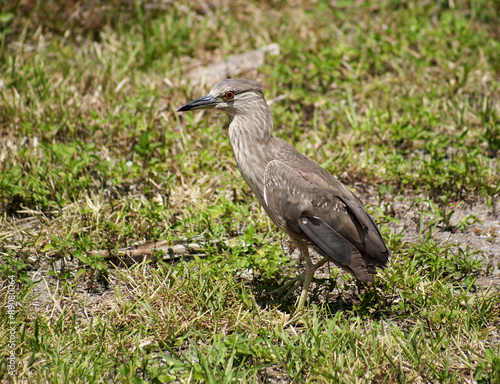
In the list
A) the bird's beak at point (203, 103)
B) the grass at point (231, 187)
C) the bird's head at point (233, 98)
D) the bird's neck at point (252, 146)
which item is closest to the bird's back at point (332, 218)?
the bird's neck at point (252, 146)

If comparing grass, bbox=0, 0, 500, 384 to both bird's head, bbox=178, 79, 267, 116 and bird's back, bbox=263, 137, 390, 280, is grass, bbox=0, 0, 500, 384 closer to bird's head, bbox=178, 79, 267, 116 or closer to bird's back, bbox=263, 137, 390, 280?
bird's back, bbox=263, 137, 390, 280

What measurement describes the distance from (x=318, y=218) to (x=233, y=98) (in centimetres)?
123

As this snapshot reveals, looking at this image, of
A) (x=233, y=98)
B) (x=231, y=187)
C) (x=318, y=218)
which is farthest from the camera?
(x=231, y=187)

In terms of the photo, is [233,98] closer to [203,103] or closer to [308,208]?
[203,103]

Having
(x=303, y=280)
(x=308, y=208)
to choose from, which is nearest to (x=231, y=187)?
(x=303, y=280)

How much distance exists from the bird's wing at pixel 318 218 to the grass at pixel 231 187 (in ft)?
1.17

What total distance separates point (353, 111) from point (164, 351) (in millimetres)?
3507

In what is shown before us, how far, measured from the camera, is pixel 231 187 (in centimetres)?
507

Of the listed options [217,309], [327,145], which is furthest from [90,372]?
[327,145]

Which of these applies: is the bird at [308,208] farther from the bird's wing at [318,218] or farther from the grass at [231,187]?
the grass at [231,187]

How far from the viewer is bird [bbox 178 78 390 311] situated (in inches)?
145

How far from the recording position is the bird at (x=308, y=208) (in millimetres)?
3693

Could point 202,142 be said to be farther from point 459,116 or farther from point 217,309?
point 459,116

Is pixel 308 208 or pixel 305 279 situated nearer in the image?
pixel 308 208
